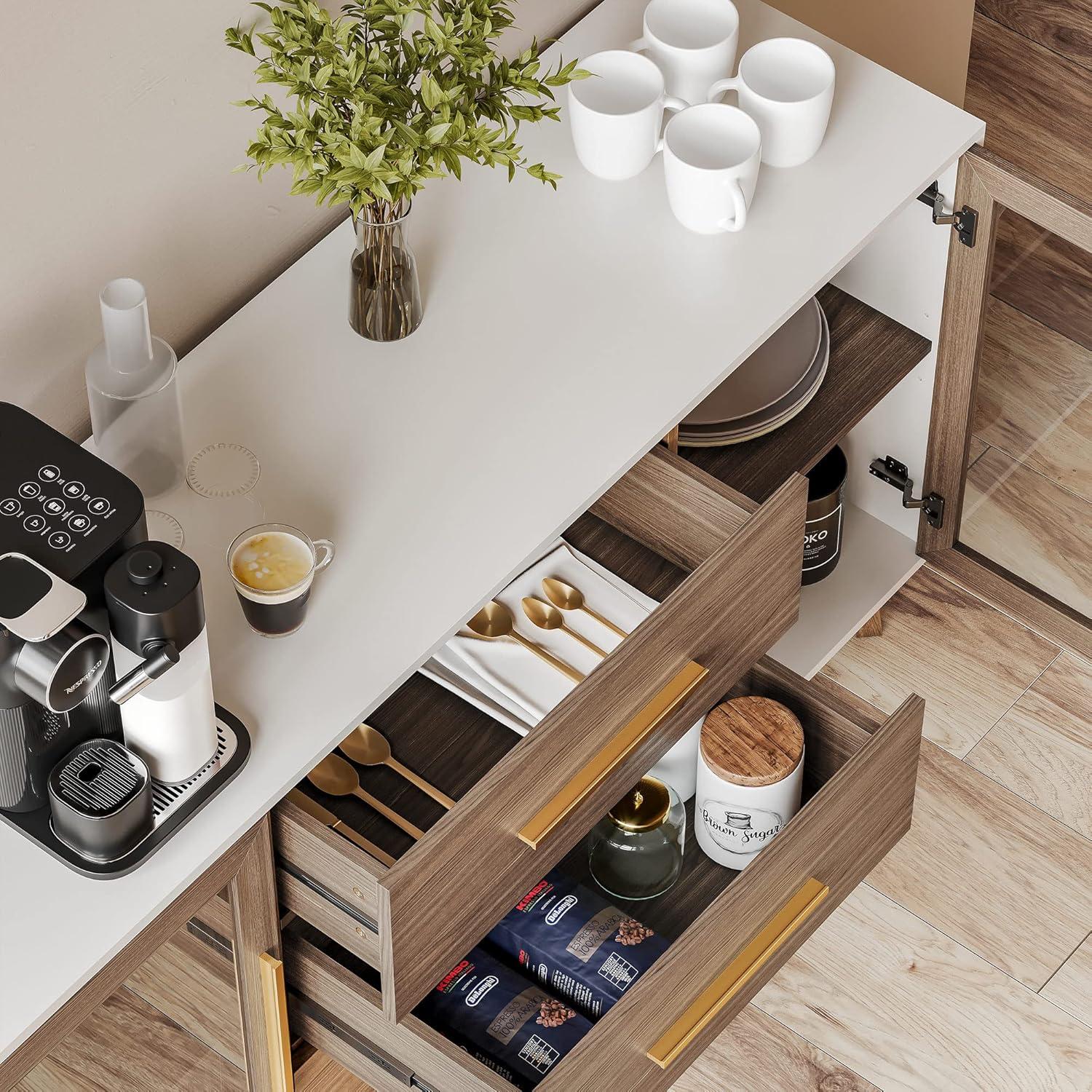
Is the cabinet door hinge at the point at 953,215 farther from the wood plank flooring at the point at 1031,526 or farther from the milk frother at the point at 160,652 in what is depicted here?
the milk frother at the point at 160,652

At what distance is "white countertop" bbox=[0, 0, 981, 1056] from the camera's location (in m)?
1.15

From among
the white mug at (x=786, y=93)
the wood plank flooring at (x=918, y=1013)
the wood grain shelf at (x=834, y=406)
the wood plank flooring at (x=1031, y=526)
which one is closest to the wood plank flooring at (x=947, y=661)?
the wood plank flooring at (x=1031, y=526)

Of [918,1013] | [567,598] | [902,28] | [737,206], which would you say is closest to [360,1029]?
[567,598]

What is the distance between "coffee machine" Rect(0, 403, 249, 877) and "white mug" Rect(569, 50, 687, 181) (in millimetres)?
576

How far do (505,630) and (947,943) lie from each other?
2.09ft

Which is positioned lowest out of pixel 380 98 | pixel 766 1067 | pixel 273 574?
pixel 766 1067

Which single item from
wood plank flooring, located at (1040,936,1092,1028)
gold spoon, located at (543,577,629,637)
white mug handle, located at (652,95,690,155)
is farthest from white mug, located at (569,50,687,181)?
wood plank flooring, located at (1040,936,1092,1028)

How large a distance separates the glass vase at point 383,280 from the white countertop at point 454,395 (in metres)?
0.02

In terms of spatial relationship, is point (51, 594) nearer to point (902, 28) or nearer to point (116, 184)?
point (116, 184)

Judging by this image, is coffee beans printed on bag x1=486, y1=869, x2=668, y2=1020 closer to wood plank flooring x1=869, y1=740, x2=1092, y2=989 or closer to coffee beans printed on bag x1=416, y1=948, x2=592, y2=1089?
coffee beans printed on bag x1=416, y1=948, x2=592, y2=1089

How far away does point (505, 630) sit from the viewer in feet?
4.88

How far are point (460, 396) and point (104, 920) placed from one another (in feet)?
1.64

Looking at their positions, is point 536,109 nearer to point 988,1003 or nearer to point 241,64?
point 241,64

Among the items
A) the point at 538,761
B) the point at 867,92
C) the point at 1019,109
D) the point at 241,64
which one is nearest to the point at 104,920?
the point at 538,761
